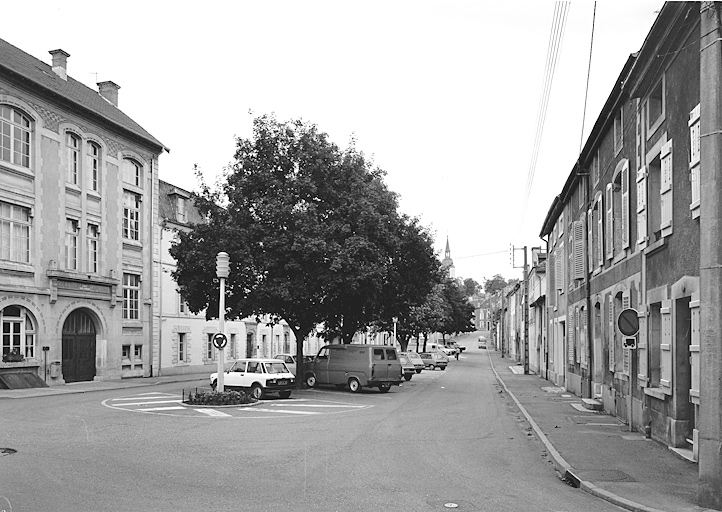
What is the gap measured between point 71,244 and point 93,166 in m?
4.17

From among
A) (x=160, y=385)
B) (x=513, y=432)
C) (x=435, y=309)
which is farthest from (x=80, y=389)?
(x=435, y=309)

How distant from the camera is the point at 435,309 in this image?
6569 centimetres

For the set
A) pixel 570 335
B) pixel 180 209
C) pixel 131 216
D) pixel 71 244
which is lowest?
pixel 570 335

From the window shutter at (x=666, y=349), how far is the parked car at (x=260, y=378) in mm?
14077

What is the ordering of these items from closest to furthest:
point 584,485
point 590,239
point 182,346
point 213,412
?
point 584,485
point 213,412
point 590,239
point 182,346

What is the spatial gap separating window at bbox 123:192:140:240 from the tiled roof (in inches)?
A: 126

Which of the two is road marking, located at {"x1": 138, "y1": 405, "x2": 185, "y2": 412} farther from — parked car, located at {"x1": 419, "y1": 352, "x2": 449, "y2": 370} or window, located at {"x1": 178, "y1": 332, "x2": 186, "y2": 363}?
parked car, located at {"x1": 419, "y1": 352, "x2": 449, "y2": 370}

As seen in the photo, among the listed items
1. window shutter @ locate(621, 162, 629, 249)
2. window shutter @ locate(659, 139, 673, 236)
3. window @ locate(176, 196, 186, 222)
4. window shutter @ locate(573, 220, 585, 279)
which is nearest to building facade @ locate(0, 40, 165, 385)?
window @ locate(176, 196, 186, 222)

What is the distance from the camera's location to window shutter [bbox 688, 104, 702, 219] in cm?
1168

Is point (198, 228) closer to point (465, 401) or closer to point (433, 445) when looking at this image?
point (465, 401)

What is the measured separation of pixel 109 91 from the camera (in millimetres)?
41875

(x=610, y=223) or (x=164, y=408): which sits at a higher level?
(x=610, y=223)

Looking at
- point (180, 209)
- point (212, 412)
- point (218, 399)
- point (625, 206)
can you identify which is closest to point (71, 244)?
point (180, 209)

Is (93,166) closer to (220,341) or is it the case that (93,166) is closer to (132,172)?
(132,172)
